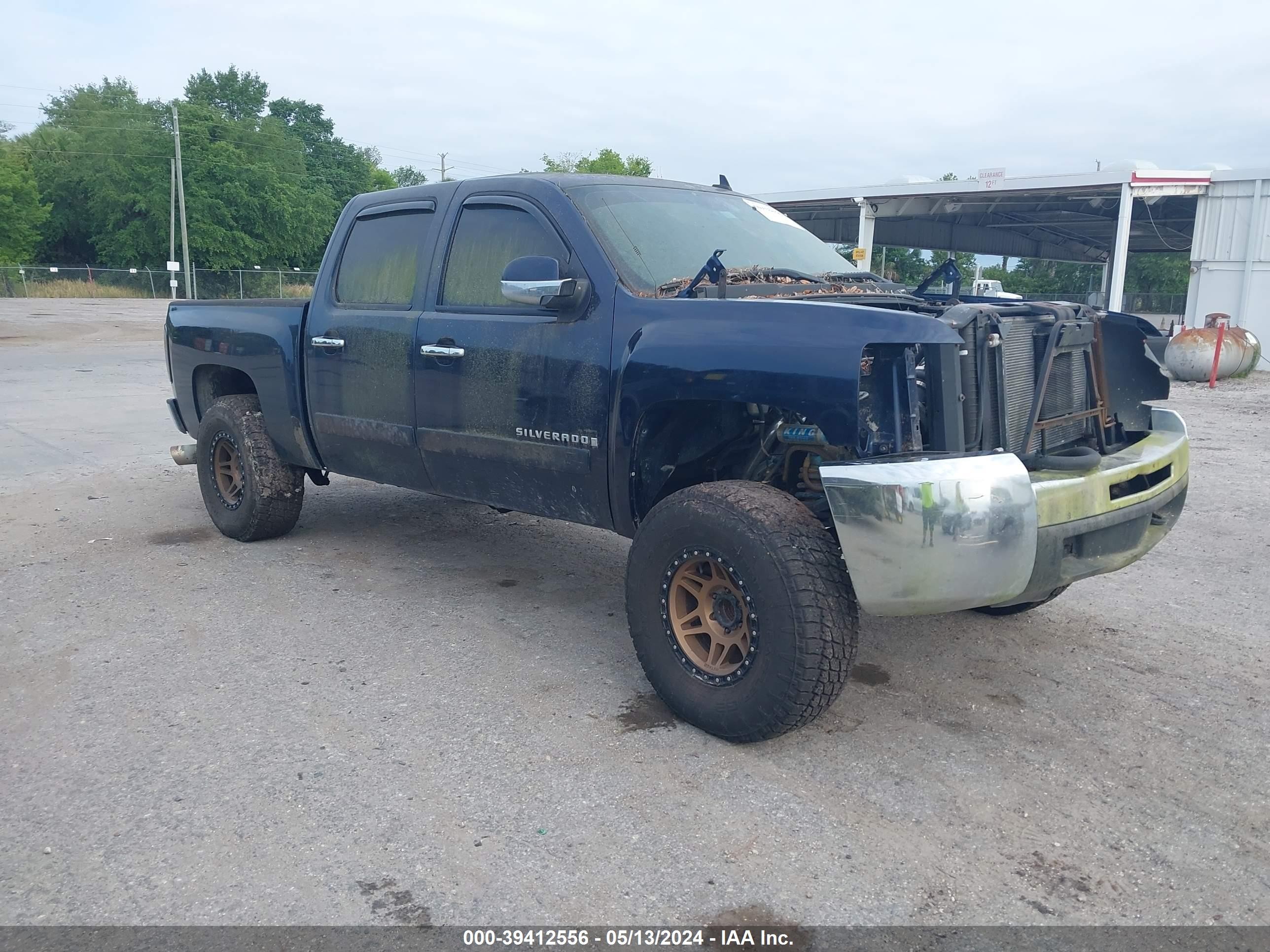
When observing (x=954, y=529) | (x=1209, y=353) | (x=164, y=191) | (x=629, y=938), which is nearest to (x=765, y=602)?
(x=954, y=529)

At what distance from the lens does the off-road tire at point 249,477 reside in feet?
18.9

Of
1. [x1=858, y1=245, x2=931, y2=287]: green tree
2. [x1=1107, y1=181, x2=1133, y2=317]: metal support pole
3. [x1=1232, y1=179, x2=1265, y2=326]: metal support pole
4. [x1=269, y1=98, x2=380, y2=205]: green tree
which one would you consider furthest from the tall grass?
[x1=1232, y1=179, x2=1265, y2=326]: metal support pole

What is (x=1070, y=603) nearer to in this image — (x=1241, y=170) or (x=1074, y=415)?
(x=1074, y=415)

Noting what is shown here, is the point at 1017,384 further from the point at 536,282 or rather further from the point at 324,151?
the point at 324,151

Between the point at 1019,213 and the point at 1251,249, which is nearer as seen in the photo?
the point at 1251,249

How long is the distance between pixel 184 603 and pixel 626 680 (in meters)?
2.36

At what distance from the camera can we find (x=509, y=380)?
14.0ft

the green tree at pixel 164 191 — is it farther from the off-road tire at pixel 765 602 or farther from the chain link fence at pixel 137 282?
the off-road tire at pixel 765 602

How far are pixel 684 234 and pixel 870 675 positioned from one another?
201cm

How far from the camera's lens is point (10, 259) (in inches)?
2303

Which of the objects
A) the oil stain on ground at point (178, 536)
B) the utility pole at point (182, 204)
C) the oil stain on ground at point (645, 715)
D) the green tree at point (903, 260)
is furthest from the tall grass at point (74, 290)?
the oil stain on ground at point (645, 715)

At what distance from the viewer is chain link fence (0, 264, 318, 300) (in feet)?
164

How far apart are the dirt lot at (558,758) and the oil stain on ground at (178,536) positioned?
21 cm

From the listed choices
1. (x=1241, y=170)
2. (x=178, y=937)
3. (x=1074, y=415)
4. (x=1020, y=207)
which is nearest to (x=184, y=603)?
(x=178, y=937)
